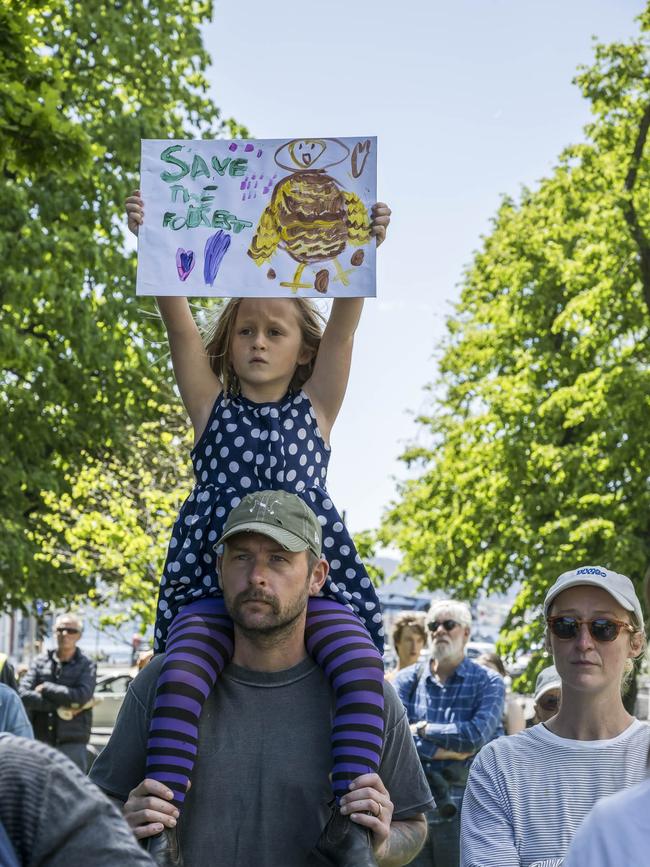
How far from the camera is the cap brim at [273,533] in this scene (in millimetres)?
3693

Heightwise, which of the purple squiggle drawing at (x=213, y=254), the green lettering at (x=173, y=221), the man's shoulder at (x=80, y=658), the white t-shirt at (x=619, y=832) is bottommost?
the man's shoulder at (x=80, y=658)

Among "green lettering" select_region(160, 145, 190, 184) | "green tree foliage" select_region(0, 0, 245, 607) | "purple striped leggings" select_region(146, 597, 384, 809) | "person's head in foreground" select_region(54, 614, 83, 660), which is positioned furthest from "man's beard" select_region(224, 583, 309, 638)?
"green tree foliage" select_region(0, 0, 245, 607)

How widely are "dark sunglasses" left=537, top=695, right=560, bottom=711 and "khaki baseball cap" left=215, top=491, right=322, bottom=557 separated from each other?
11.9ft

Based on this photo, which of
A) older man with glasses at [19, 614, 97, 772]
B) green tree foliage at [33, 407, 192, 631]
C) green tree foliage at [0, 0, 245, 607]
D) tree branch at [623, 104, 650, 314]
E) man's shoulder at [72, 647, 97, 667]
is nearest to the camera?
older man with glasses at [19, 614, 97, 772]

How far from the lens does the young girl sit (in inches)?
145

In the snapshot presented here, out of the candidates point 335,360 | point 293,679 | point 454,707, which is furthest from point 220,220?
point 454,707

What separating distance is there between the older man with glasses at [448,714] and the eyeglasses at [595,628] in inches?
166

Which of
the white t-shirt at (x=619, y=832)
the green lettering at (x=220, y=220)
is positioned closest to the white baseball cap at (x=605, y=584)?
the green lettering at (x=220, y=220)

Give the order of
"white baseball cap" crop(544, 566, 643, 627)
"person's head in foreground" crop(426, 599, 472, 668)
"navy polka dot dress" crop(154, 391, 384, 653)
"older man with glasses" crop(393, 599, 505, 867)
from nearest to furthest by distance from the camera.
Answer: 1. "navy polka dot dress" crop(154, 391, 384, 653)
2. "white baseball cap" crop(544, 566, 643, 627)
3. "older man with glasses" crop(393, 599, 505, 867)
4. "person's head in foreground" crop(426, 599, 472, 668)

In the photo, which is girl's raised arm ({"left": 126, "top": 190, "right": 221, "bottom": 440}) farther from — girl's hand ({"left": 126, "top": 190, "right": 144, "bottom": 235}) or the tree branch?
the tree branch

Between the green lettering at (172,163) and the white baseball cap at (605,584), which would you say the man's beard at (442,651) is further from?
the green lettering at (172,163)

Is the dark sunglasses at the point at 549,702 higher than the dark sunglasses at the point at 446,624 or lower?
lower

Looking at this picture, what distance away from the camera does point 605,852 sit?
1.77 m

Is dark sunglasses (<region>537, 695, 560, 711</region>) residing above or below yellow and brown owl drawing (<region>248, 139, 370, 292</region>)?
below
